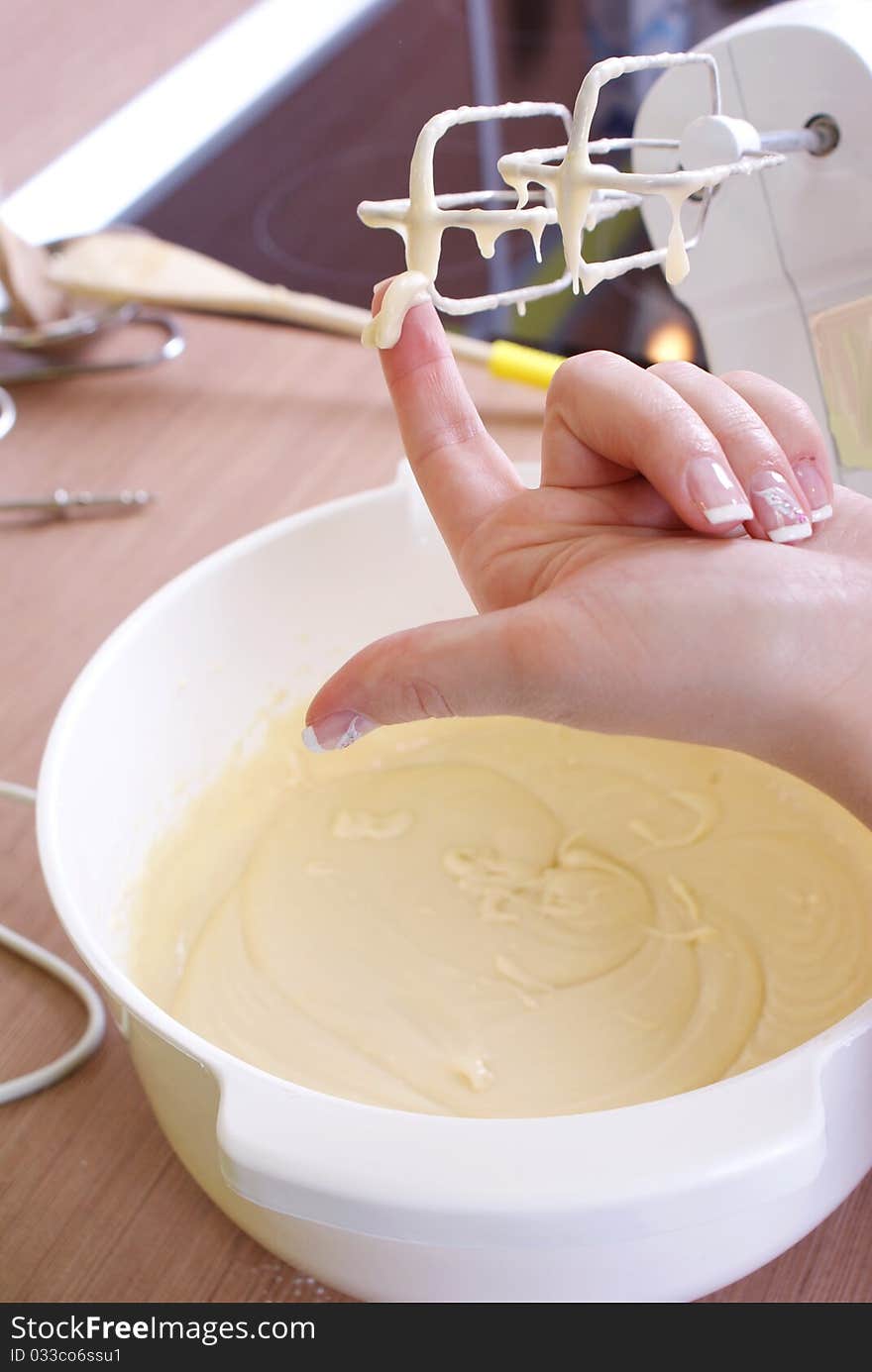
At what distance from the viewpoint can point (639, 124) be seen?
65cm

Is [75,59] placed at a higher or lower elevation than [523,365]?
higher

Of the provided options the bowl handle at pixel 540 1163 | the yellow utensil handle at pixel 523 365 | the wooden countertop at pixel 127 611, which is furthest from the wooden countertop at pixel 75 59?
the bowl handle at pixel 540 1163

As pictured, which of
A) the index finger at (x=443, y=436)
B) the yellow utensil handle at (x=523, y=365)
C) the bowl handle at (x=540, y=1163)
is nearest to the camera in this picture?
the bowl handle at (x=540, y=1163)

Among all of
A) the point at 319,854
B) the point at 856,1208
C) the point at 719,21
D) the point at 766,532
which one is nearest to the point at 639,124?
the point at 766,532

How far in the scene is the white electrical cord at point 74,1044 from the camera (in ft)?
1.87

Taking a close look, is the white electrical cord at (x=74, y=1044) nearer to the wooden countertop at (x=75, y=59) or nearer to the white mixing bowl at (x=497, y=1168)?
the white mixing bowl at (x=497, y=1168)

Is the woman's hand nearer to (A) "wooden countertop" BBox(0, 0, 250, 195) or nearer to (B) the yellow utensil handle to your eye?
(B) the yellow utensil handle

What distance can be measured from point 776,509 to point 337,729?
0.19m

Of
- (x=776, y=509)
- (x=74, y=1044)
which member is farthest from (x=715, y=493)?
(x=74, y=1044)

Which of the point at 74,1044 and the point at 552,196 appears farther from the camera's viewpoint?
the point at 74,1044

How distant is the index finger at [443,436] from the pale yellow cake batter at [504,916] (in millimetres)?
168

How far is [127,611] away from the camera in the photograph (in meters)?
0.82

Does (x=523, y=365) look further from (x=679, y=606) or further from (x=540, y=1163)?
(x=540, y=1163)
